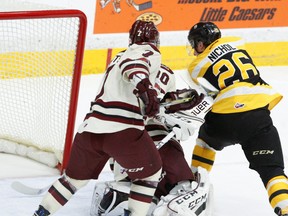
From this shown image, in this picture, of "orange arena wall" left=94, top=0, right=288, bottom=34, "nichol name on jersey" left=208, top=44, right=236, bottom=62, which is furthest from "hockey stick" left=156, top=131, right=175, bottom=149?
"orange arena wall" left=94, top=0, right=288, bottom=34

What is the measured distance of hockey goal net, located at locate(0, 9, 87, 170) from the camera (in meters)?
4.25

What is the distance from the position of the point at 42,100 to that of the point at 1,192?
60 centimetres

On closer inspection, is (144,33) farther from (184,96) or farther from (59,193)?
(59,193)

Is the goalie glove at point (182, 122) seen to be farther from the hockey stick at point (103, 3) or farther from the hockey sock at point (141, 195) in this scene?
the hockey stick at point (103, 3)

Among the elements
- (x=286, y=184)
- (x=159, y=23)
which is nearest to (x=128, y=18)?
(x=159, y=23)

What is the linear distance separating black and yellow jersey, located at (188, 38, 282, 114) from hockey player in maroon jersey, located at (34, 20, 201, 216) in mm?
432

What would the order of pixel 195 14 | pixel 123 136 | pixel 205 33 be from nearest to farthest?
pixel 123 136 < pixel 205 33 < pixel 195 14

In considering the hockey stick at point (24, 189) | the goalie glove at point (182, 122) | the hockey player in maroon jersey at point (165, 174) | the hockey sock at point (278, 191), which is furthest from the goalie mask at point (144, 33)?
the hockey stick at point (24, 189)

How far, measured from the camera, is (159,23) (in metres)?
5.78

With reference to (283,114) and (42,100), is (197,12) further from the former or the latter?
(42,100)

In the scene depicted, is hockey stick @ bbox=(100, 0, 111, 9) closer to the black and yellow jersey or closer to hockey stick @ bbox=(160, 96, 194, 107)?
the black and yellow jersey

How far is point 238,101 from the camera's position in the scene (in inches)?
146

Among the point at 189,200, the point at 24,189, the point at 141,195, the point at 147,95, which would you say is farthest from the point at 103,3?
the point at 147,95

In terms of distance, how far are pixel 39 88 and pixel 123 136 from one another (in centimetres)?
116
